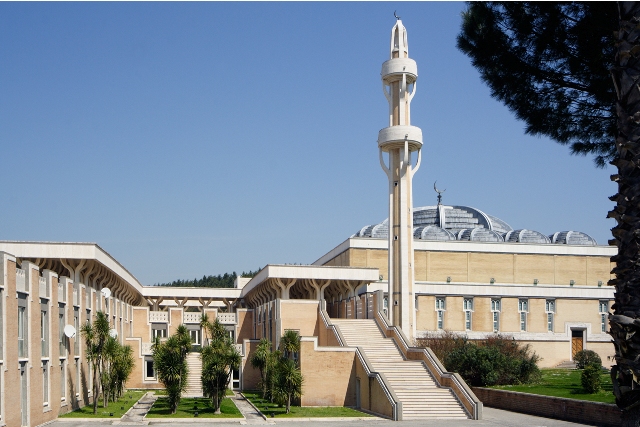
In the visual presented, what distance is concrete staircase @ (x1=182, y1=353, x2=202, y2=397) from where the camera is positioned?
43.2m

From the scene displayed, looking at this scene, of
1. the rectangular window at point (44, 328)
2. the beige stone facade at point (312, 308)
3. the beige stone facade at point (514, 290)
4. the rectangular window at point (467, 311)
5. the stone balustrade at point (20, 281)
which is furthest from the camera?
the rectangular window at point (467, 311)

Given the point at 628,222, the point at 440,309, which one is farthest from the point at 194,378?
the point at 628,222

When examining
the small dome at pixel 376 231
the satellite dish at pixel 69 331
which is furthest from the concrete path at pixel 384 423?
the small dome at pixel 376 231

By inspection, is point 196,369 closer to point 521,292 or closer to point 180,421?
point 180,421

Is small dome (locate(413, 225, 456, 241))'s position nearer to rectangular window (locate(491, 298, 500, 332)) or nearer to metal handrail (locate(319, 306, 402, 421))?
rectangular window (locate(491, 298, 500, 332))

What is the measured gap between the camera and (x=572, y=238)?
64.9 m

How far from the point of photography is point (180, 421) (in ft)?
95.3

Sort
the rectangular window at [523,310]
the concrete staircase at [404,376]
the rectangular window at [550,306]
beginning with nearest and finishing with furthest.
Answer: the concrete staircase at [404,376] < the rectangular window at [523,310] < the rectangular window at [550,306]

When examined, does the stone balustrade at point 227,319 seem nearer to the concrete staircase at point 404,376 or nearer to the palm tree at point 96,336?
the concrete staircase at point 404,376

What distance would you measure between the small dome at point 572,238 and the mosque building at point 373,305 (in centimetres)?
14

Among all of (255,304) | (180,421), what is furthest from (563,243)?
(180,421)

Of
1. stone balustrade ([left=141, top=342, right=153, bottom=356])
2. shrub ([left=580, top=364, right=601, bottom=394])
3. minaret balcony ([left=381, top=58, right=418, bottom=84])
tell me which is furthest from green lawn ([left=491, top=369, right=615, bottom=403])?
stone balustrade ([left=141, top=342, right=153, bottom=356])

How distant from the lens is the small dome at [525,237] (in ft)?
209

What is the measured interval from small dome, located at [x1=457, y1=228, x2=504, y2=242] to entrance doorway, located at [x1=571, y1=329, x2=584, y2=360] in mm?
9780
